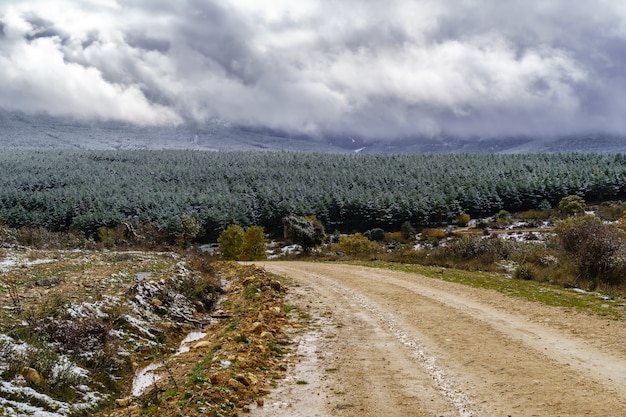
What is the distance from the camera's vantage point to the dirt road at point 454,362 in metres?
8.40

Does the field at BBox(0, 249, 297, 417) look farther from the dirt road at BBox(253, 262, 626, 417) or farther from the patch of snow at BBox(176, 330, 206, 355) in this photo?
the dirt road at BBox(253, 262, 626, 417)

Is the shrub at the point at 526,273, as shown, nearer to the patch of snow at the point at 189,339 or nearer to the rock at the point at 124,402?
the patch of snow at the point at 189,339

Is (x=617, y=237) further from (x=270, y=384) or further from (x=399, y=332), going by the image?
(x=270, y=384)

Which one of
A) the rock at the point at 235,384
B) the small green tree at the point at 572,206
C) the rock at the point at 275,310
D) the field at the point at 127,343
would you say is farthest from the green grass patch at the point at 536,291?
the small green tree at the point at 572,206

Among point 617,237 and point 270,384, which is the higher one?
point 617,237

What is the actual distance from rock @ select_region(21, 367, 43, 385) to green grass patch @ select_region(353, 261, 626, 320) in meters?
15.5

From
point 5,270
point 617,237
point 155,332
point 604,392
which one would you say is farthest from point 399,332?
point 5,270

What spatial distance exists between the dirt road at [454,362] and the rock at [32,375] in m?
4.70

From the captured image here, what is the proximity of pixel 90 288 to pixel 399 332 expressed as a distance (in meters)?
11.5

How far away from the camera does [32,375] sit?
9.54 m

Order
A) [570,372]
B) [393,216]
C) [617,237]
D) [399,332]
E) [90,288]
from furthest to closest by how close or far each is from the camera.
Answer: [393,216] < [617,237] < [90,288] < [399,332] < [570,372]

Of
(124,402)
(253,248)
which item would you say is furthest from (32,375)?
(253,248)

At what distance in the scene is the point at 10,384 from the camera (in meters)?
8.95

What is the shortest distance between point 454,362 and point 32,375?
29.4 feet
